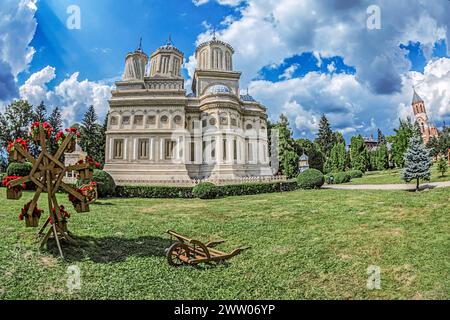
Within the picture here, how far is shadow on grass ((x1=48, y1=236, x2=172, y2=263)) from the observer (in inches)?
221

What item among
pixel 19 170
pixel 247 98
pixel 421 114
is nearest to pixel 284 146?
pixel 247 98

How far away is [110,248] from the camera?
20.5 ft

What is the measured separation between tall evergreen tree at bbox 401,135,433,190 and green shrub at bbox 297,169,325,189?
5.66m

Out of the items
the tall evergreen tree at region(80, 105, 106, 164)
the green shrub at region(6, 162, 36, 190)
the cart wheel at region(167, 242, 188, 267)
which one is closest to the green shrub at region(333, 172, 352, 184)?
the cart wheel at region(167, 242, 188, 267)

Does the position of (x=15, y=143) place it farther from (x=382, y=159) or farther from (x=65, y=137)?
(x=382, y=159)

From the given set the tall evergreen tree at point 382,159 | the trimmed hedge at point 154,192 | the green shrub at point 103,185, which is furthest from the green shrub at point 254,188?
the tall evergreen tree at point 382,159

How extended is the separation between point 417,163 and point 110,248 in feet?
57.8

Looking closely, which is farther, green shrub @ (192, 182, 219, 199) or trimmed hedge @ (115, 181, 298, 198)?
trimmed hedge @ (115, 181, 298, 198)

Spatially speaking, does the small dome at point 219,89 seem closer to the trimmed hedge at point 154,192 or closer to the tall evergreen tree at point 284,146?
the tall evergreen tree at point 284,146

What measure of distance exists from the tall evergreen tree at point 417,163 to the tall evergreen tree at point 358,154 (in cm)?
1939

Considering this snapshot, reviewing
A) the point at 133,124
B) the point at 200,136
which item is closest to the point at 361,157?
the point at 200,136

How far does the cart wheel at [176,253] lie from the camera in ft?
17.4

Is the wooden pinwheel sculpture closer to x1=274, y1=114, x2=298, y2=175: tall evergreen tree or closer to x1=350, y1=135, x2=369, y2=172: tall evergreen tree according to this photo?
x1=274, y1=114, x2=298, y2=175: tall evergreen tree

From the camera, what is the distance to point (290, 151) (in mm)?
35312
